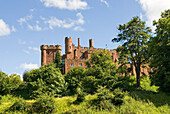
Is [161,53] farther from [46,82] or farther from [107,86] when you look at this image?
[46,82]

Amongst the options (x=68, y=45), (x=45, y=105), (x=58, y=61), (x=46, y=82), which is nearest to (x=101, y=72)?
(x=46, y=82)

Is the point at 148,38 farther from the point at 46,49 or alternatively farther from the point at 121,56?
the point at 46,49

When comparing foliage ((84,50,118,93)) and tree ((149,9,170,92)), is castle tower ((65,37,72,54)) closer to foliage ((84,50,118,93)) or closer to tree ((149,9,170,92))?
foliage ((84,50,118,93))

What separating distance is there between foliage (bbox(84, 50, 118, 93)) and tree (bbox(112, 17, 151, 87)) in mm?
2600

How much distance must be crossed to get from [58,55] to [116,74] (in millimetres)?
27567

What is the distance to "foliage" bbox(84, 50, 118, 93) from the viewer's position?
96.7 feet

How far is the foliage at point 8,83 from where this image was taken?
108ft

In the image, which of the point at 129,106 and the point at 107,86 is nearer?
the point at 129,106

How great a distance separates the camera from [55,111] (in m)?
23.4

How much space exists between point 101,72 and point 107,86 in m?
2.65

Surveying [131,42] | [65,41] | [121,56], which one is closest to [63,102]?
[121,56]

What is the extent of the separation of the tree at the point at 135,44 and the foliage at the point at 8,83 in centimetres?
2179

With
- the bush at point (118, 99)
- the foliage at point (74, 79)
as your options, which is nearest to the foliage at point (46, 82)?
the foliage at point (74, 79)

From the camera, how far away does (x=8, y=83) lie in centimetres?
3453
